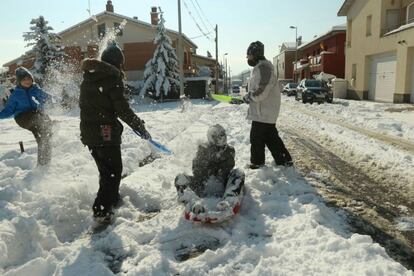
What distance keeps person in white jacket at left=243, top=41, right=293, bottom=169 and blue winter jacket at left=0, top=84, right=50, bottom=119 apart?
138 inches

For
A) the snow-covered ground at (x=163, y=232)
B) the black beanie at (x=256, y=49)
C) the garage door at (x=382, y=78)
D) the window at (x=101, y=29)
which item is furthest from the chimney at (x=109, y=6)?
the black beanie at (x=256, y=49)

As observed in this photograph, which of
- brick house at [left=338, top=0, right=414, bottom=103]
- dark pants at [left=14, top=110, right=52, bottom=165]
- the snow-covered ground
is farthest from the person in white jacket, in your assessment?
brick house at [left=338, top=0, right=414, bottom=103]

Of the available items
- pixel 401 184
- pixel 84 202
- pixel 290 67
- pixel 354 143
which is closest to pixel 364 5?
pixel 354 143

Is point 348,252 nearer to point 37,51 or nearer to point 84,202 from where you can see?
point 84,202

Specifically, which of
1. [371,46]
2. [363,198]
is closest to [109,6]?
[371,46]

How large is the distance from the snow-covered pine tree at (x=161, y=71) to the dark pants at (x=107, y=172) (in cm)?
2585

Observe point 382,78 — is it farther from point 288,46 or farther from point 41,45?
point 288,46

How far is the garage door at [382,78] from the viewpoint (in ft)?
79.4

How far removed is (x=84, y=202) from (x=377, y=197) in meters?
3.70

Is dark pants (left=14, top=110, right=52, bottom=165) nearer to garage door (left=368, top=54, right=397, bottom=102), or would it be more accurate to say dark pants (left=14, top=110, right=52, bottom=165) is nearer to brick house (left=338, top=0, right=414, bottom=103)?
brick house (left=338, top=0, right=414, bottom=103)

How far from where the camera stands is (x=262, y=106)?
5848 mm

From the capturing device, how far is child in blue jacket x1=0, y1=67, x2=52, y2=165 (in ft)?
20.5

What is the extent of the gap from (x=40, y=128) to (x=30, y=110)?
1.12 ft

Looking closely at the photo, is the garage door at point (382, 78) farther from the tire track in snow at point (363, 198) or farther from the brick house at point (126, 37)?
the tire track in snow at point (363, 198)
